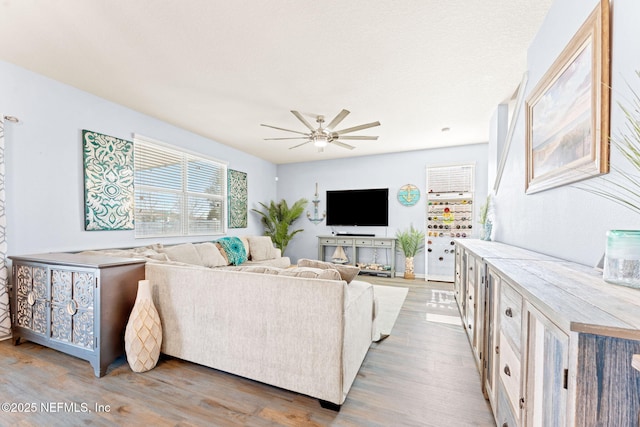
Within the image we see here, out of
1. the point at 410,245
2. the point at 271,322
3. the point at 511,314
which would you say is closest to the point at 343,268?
the point at 271,322

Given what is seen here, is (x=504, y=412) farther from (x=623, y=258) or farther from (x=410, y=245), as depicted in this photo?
(x=410, y=245)

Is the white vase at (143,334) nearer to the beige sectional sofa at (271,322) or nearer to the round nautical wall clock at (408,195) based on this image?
the beige sectional sofa at (271,322)

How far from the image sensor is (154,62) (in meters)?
2.33

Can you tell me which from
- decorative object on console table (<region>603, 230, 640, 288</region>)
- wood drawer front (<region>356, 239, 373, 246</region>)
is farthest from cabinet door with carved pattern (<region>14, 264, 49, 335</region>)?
wood drawer front (<region>356, 239, 373, 246</region>)

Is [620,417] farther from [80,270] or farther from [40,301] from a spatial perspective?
[40,301]

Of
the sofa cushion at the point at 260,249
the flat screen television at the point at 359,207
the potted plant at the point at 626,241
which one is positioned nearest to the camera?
the potted plant at the point at 626,241

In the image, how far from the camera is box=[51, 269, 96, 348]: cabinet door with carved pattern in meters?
1.94

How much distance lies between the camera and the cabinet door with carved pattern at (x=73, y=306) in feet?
6.37

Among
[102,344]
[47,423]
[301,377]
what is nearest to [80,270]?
[102,344]

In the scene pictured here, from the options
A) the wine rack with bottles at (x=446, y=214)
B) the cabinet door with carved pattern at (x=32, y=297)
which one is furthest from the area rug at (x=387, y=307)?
the cabinet door with carved pattern at (x=32, y=297)

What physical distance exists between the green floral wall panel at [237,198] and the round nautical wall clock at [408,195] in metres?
3.34

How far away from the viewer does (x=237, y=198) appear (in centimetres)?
530

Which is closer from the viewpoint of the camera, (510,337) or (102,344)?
(510,337)

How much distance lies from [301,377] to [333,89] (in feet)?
8.80
